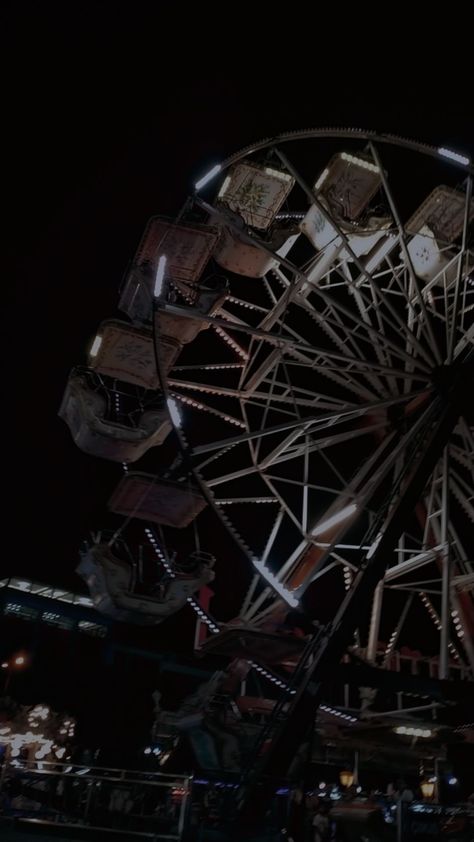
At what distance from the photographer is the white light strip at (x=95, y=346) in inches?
623

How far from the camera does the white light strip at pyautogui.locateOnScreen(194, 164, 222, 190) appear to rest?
49.3ft

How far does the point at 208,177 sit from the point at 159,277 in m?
2.70

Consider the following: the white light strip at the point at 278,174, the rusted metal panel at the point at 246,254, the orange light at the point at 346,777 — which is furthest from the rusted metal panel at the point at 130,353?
the orange light at the point at 346,777

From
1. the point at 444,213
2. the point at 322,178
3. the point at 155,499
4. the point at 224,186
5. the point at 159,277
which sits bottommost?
the point at 155,499

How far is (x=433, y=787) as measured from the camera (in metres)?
20.7

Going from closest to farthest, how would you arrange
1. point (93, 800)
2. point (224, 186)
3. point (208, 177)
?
point (93, 800) → point (208, 177) → point (224, 186)

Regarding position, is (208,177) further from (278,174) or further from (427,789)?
(427,789)

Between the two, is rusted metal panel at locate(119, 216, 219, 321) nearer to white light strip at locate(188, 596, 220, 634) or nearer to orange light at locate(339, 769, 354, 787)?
white light strip at locate(188, 596, 220, 634)

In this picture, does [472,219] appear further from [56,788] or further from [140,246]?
[56,788]

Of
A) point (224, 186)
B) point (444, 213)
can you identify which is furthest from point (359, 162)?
point (224, 186)

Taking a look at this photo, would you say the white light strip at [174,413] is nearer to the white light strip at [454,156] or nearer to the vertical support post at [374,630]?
the vertical support post at [374,630]

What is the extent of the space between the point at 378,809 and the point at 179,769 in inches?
413

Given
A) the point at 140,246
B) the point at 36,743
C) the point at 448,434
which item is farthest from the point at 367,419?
the point at 36,743

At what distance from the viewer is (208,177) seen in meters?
15.2
